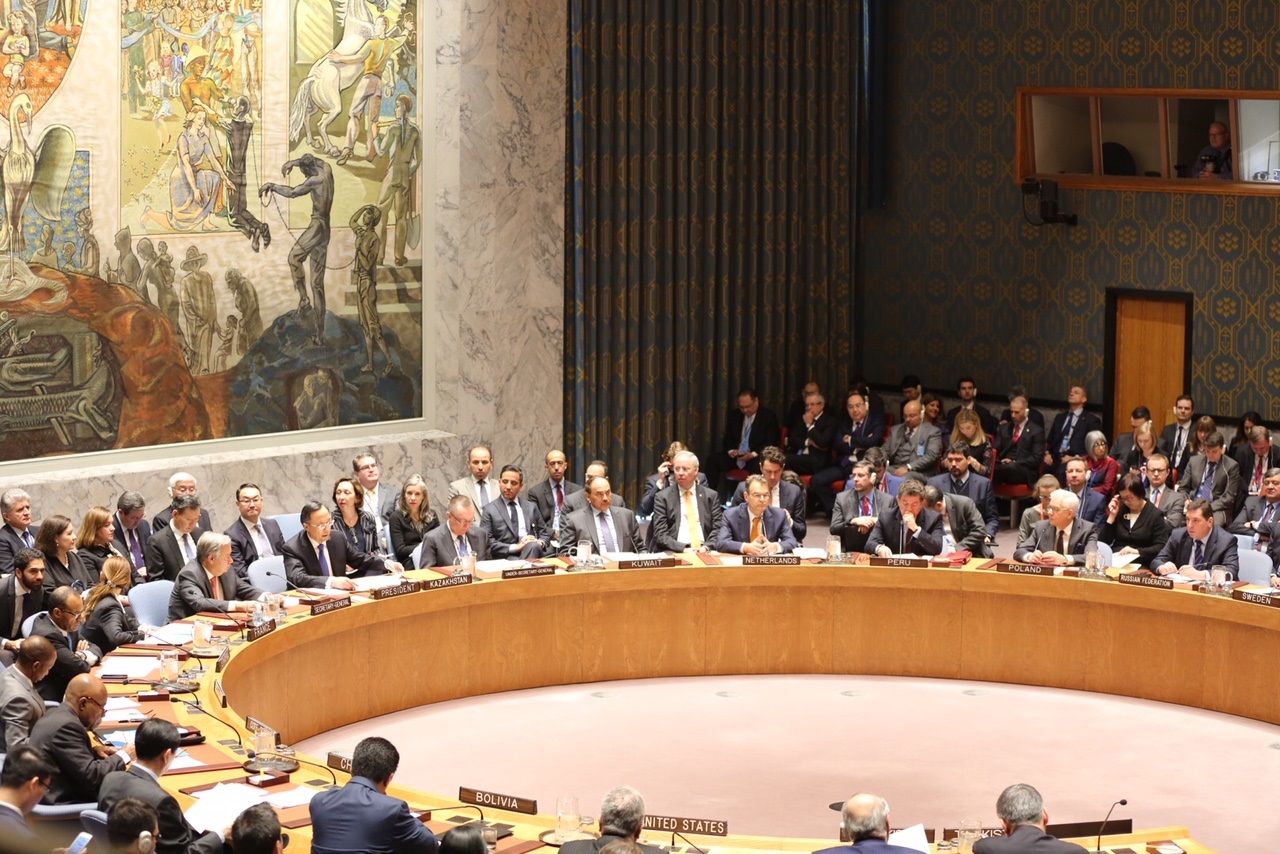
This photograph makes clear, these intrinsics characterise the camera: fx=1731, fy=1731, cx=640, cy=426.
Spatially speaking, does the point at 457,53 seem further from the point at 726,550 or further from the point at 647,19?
the point at 726,550

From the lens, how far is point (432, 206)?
13.0 meters

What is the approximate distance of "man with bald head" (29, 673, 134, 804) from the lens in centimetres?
573

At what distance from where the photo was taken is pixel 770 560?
32.9ft

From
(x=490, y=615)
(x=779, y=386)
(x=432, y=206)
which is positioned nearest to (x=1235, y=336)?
(x=779, y=386)

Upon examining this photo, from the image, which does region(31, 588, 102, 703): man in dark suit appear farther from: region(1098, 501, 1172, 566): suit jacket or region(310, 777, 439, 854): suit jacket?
region(1098, 501, 1172, 566): suit jacket

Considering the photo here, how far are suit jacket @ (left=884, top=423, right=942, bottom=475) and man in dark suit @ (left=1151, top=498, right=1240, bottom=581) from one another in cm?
422

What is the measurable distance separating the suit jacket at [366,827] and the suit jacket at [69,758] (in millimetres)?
937

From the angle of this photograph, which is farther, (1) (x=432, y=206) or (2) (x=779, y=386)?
(2) (x=779, y=386)

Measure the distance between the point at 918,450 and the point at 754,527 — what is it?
431 centimetres

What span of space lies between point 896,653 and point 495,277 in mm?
4776

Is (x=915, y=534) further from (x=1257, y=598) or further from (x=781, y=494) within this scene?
(x=1257, y=598)

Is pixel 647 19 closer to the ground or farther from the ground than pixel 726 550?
farther from the ground

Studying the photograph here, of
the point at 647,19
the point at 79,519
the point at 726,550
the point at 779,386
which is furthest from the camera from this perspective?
the point at 779,386

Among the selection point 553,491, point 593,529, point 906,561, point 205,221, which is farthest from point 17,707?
point 205,221
